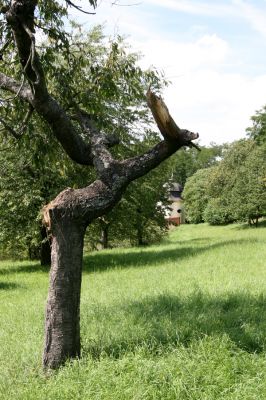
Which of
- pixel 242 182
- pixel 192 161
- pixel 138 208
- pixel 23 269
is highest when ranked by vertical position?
pixel 192 161

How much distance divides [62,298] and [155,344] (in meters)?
1.36

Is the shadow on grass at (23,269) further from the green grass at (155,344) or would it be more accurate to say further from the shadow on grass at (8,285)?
the green grass at (155,344)

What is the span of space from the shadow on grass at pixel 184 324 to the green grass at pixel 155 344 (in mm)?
14

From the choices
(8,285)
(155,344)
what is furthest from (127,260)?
(155,344)

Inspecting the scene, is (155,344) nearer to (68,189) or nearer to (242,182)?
(68,189)

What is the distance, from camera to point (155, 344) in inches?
215

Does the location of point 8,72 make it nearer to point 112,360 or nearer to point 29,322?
point 29,322

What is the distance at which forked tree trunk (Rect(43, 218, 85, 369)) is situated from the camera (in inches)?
200

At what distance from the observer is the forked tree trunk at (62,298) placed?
16.7 ft

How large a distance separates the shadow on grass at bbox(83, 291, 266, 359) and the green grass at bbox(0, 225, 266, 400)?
0.01 metres

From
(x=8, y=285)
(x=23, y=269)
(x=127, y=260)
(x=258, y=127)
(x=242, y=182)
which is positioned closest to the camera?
(x=8, y=285)

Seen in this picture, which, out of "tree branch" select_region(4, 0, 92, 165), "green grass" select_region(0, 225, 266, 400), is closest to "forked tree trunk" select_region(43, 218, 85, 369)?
"green grass" select_region(0, 225, 266, 400)

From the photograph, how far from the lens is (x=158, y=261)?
16969 mm

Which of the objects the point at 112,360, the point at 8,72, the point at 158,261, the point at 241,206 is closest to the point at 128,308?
the point at 112,360
